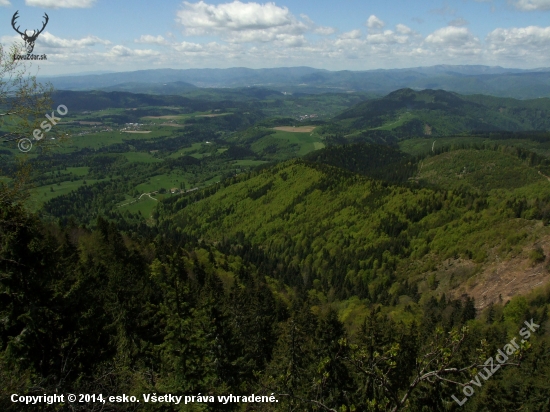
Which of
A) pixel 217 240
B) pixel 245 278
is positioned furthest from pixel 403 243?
pixel 217 240

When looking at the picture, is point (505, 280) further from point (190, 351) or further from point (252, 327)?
point (190, 351)

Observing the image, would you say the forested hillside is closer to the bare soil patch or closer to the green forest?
the green forest

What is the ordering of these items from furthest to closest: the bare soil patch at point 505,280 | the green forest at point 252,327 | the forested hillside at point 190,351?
the bare soil patch at point 505,280 → the green forest at point 252,327 → the forested hillside at point 190,351

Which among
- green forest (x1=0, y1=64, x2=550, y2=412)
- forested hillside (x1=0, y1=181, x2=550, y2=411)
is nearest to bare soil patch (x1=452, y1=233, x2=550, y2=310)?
green forest (x1=0, y1=64, x2=550, y2=412)

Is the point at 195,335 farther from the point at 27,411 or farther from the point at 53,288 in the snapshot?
the point at 27,411

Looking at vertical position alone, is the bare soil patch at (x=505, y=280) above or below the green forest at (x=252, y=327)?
below

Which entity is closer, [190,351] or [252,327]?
[190,351]

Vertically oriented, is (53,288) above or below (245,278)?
above

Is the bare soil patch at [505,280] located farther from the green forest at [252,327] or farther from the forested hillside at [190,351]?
the forested hillside at [190,351]

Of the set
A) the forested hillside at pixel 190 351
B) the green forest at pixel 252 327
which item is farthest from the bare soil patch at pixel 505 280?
the forested hillside at pixel 190 351

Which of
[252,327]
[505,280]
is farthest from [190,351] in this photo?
[505,280]

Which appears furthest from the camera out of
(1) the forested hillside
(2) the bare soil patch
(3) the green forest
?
(2) the bare soil patch
